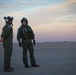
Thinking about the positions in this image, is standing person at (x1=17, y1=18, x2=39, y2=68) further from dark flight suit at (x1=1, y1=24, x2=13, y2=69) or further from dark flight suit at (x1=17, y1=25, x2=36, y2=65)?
dark flight suit at (x1=1, y1=24, x2=13, y2=69)

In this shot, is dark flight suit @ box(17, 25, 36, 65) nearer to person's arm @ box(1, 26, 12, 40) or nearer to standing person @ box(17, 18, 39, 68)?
standing person @ box(17, 18, 39, 68)

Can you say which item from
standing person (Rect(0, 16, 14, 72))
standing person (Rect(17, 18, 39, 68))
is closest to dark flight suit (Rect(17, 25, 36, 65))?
standing person (Rect(17, 18, 39, 68))

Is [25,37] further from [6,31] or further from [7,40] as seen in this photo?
[6,31]

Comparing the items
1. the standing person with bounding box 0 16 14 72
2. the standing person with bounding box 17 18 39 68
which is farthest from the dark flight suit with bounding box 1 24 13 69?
the standing person with bounding box 17 18 39 68

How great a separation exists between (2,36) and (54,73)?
2.60 metres

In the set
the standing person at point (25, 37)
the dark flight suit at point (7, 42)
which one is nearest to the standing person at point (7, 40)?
the dark flight suit at point (7, 42)

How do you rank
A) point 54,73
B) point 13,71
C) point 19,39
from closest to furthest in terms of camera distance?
point 54,73
point 13,71
point 19,39

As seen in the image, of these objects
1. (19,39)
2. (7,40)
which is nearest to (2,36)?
(7,40)

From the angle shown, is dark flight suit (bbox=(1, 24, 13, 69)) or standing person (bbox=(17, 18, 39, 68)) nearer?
dark flight suit (bbox=(1, 24, 13, 69))

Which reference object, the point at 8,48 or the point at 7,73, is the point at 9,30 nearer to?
the point at 8,48

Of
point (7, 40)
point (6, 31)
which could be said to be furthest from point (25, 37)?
point (6, 31)

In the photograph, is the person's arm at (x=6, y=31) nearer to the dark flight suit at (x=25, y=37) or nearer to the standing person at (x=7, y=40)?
the standing person at (x=7, y=40)

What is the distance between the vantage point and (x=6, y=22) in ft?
39.5

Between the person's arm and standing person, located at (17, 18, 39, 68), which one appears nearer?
the person's arm
